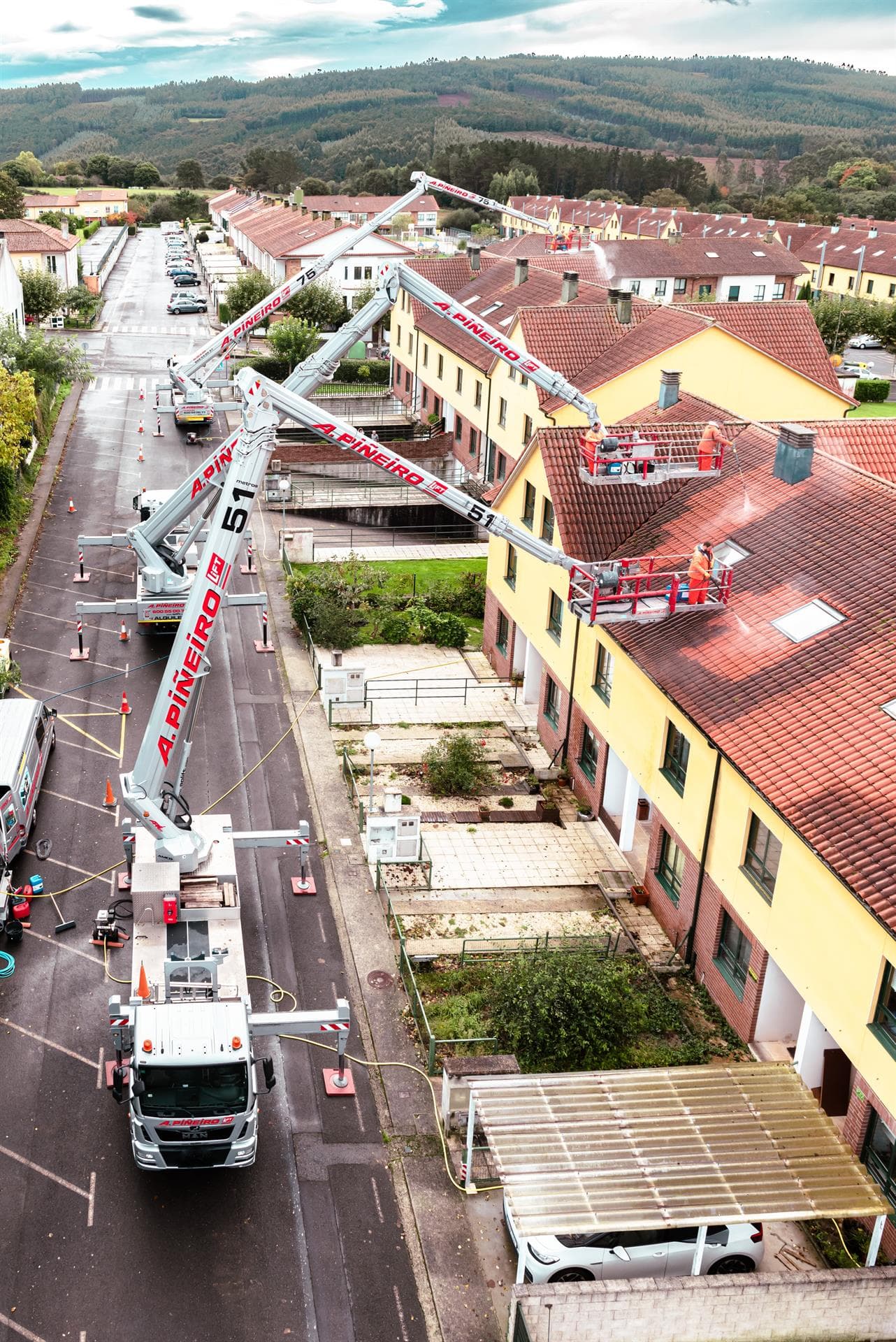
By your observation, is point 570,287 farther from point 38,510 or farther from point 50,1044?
point 50,1044

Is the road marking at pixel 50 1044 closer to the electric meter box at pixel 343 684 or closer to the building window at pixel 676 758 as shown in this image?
the building window at pixel 676 758

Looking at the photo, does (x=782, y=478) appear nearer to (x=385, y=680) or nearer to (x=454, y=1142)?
(x=385, y=680)

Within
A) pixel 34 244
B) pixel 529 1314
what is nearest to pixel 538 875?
pixel 529 1314

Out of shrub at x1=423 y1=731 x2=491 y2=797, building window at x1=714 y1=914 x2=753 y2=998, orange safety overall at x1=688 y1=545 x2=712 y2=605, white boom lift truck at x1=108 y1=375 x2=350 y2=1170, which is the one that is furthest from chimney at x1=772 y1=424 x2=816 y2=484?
white boom lift truck at x1=108 y1=375 x2=350 y2=1170

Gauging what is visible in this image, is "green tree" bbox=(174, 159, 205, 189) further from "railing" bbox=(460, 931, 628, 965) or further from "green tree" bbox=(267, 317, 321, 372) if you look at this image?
"railing" bbox=(460, 931, 628, 965)

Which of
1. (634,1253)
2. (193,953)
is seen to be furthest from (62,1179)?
(634,1253)

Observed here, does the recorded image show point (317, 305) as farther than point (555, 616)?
Yes
